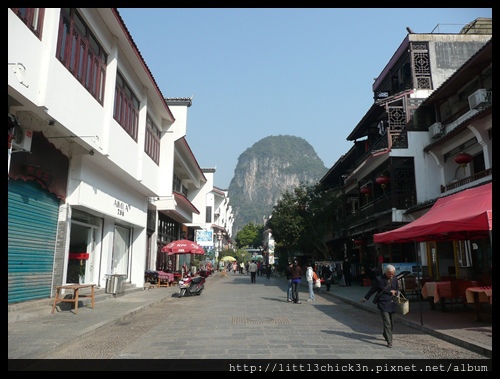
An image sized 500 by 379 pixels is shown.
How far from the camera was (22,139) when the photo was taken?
9.10m

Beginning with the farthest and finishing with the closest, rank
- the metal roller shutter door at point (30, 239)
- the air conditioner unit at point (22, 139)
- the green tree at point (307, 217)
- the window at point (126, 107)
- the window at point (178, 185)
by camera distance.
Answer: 1. the window at point (178, 185)
2. the green tree at point (307, 217)
3. the window at point (126, 107)
4. the metal roller shutter door at point (30, 239)
5. the air conditioner unit at point (22, 139)

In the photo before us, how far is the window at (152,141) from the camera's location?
1827 centimetres

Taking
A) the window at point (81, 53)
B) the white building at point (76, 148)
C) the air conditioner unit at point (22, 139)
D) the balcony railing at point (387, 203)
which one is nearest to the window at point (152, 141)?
the white building at point (76, 148)

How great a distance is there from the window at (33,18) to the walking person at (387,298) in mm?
9018

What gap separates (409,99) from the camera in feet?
66.0

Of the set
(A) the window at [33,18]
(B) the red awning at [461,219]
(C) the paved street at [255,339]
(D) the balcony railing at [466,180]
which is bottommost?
(C) the paved street at [255,339]

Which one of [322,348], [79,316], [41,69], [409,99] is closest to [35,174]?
[41,69]

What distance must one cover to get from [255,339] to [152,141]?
44.7ft

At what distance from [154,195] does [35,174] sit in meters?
9.75

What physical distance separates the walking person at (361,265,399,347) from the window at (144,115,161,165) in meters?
12.9

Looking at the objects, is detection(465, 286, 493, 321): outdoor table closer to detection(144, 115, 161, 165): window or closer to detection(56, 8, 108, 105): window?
detection(56, 8, 108, 105): window

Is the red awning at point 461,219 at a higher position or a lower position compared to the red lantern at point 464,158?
lower

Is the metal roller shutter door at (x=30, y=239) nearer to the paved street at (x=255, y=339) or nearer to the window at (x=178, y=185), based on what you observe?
the paved street at (x=255, y=339)
